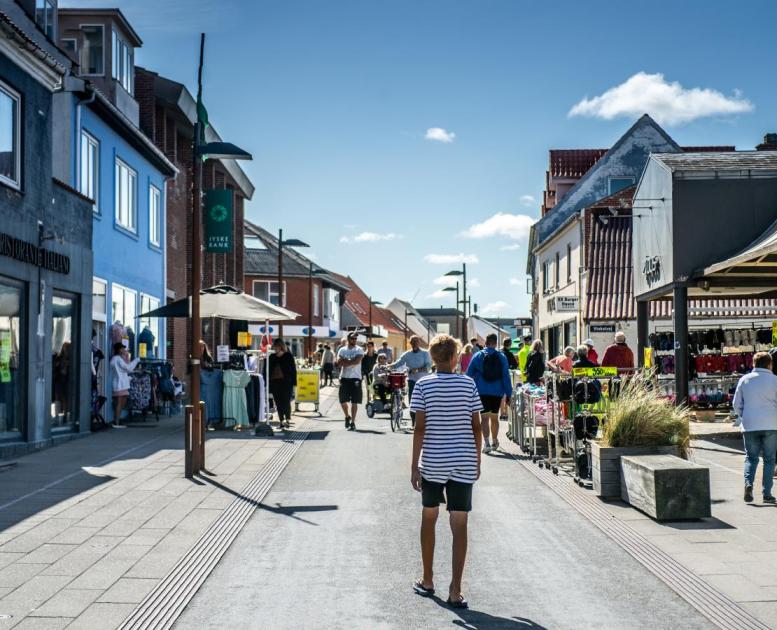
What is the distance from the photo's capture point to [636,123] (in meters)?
42.8

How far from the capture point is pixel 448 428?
270 inches

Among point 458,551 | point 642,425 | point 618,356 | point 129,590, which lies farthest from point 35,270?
point 458,551

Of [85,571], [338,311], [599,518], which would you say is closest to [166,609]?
[85,571]

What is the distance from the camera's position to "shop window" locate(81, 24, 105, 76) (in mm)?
25500

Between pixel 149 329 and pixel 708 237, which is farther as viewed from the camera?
pixel 149 329

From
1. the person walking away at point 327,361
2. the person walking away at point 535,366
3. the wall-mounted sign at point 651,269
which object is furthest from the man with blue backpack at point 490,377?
the person walking away at point 327,361

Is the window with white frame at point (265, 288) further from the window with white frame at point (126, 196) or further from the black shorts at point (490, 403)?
the black shorts at point (490, 403)

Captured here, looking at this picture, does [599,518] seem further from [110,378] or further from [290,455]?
[110,378]

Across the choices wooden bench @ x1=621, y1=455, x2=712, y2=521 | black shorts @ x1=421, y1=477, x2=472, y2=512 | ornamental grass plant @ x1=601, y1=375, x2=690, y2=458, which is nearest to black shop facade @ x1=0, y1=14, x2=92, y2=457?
ornamental grass plant @ x1=601, y1=375, x2=690, y2=458

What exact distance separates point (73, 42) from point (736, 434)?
17.6 metres

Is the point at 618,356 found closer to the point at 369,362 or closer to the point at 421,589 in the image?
the point at 369,362

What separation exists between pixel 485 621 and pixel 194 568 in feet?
7.74

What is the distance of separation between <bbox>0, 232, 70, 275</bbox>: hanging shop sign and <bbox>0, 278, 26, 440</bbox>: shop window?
41cm

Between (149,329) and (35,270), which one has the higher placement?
(35,270)
